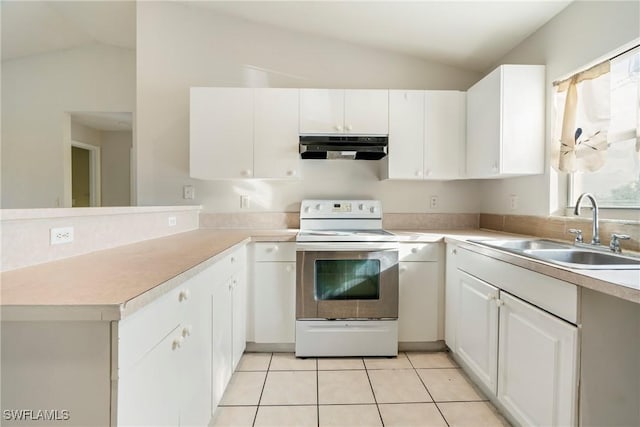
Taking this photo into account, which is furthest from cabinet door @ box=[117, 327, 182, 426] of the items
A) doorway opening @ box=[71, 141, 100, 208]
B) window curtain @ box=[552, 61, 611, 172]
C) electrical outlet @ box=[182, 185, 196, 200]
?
doorway opening @ box=[71, 141, 100, 208]

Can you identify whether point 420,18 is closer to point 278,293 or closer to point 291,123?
point 291,123

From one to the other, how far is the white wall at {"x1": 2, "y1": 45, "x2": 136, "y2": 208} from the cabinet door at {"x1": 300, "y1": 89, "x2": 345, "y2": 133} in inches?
112

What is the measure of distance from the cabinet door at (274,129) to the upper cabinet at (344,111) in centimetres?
9

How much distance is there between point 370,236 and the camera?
2189mm

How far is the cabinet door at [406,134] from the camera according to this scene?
2.45 metres

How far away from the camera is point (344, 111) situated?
2426 millimetres

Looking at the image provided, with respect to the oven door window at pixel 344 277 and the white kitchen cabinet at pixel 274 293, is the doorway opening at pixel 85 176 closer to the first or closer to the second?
the white kitchen cabinet at pixel 274 293

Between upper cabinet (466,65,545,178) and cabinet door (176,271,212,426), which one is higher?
upper cabinet (466,65,545,178)

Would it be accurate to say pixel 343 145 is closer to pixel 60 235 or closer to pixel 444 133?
pixel 444 133

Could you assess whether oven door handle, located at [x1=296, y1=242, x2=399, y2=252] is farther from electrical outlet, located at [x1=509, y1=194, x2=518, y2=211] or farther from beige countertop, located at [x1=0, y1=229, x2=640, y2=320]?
electrical outlet, located at [x1=509, y1=194, x2=518, y2=211]

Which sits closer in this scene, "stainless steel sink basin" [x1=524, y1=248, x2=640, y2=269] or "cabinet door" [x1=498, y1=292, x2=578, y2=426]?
"cabinet door" [x1=498, y1=292, x2=578, y2=426]

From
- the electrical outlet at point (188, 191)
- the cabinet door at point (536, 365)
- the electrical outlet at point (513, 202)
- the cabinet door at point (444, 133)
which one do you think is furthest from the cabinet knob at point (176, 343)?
the electrical outlet at point (513, 202)

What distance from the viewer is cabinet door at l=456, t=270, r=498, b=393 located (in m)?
1.63

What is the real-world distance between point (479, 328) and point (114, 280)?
1.85 meters
